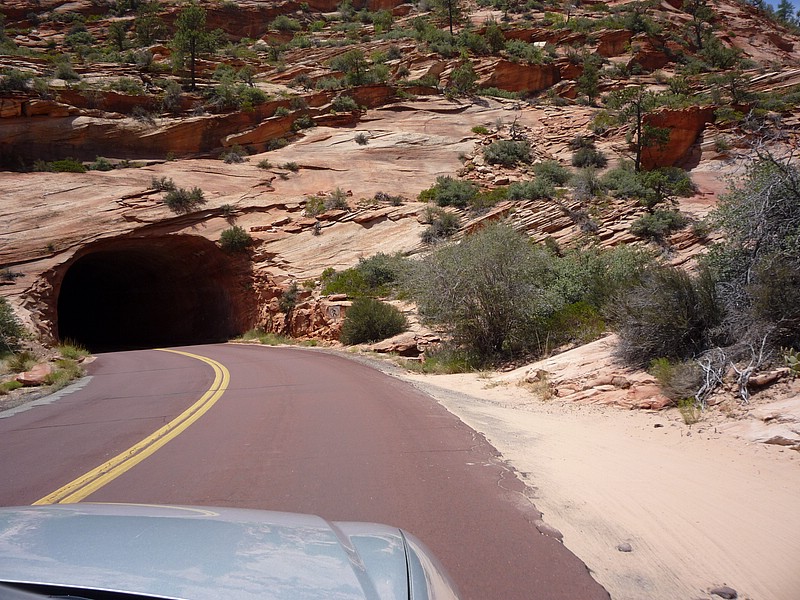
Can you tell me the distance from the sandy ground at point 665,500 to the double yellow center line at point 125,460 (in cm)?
410

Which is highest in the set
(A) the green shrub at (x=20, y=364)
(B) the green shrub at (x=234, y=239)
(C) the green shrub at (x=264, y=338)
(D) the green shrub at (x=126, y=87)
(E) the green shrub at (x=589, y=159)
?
(D) the green shrub at (x=126, y=87)

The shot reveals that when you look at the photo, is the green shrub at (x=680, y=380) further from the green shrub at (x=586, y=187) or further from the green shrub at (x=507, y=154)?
the green shrub at (x=507, y=154)

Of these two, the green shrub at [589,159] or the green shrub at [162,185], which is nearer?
the green shrub at [162,185]

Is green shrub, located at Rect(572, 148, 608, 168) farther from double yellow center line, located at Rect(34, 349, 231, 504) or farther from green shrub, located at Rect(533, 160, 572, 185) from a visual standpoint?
double yellow center line, located at Rect(34, 349, 231, 504)

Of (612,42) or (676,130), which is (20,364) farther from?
(612,42)

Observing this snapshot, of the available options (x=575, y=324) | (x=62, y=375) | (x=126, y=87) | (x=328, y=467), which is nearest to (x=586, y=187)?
(x=575, y=324)

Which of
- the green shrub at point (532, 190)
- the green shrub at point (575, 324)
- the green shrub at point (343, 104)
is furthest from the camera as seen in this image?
the green shrub at point (343, 104)

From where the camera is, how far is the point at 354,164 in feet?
118

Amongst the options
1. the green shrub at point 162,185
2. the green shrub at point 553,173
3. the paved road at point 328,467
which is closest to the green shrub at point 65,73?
the green shrub at point 162,185

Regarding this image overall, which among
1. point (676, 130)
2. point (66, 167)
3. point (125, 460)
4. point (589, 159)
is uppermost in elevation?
point (676, 130)

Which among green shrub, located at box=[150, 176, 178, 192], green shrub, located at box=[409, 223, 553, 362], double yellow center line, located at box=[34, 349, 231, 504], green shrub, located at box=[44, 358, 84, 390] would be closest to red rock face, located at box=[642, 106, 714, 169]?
green shrub, located at box=[409, 223, 553, 362]

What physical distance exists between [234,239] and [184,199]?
4.17 metres

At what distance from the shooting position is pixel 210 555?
194 centimetres

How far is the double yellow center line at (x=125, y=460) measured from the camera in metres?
4.53
